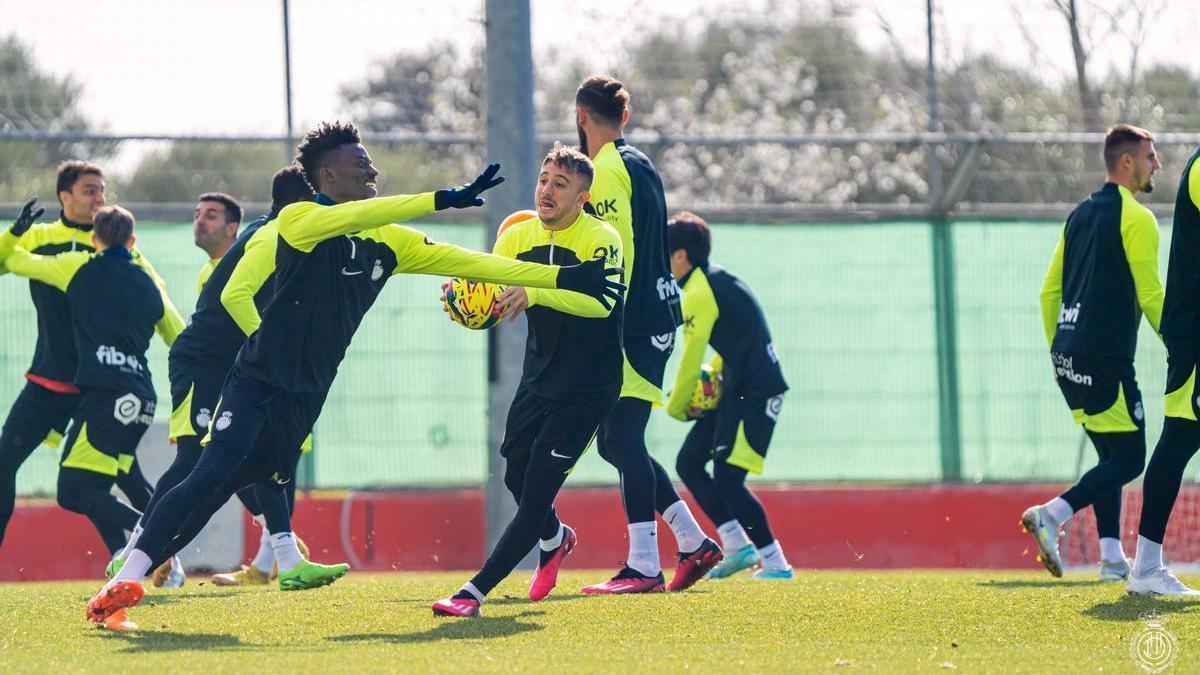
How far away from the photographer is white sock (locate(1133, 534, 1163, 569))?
7367 millimetres

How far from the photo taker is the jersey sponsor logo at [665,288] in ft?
26.5

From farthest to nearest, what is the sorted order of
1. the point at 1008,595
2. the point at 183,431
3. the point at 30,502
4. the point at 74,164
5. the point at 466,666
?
the point at 30,502 → the point at 74,164 → the point at 183,431 → the point at 1008,595 → the point at 466,666

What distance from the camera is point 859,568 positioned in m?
12.2

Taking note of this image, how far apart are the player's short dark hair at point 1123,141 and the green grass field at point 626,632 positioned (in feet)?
7.14

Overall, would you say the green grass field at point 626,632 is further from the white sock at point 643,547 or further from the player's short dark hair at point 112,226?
the player's short dark hair at point 112,226

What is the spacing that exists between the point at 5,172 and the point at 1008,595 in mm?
8073

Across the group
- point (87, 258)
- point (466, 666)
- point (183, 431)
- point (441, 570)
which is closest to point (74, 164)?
point (87, 258)

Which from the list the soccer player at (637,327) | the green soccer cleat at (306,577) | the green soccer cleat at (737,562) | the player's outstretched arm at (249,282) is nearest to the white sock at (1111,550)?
the green soccer cleat at (737,562)

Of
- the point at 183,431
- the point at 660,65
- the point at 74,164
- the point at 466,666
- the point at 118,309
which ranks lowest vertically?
the point at 466,666

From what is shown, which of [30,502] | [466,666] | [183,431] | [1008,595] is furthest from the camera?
[30,502]

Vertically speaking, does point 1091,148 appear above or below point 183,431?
above

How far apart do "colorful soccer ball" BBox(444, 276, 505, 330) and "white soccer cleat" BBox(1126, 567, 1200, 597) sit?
3.02 meters

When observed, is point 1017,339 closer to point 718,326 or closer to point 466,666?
point 718,326

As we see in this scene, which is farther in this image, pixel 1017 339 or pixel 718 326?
pixel 1017 339
